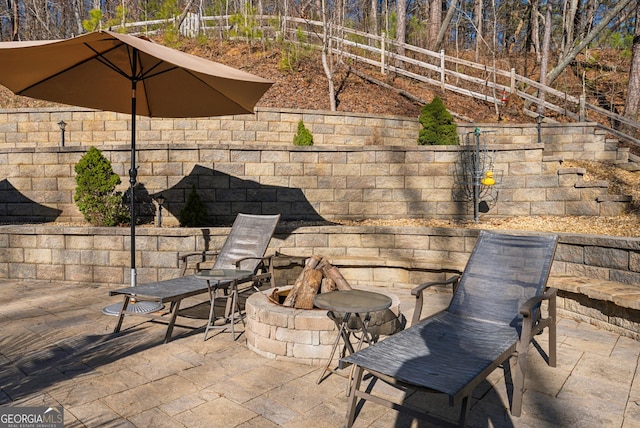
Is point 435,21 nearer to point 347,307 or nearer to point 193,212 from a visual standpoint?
point 193,212

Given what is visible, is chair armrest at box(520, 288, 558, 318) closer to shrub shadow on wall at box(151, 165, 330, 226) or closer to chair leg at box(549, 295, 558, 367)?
chair leg at box(549, 295, 558, 367)

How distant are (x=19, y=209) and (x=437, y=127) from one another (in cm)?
885

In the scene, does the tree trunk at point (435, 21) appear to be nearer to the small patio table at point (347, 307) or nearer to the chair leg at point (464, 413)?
the small patio table at point (347, 307)

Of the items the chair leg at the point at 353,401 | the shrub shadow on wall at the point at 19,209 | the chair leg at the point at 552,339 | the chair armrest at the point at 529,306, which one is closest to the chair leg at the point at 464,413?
the chair leg at the point at 353,401

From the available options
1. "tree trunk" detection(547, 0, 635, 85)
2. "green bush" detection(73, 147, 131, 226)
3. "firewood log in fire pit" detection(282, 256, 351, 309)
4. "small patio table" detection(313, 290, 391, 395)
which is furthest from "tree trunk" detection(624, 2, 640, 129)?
"green bush" detection(73, 147, 131, 226)

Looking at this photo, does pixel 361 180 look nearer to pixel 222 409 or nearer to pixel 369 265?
pixel 369 265

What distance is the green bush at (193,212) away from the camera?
289 inches

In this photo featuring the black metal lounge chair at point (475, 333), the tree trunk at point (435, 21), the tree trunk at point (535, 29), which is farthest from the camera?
the tree trunk at point (535, 29)

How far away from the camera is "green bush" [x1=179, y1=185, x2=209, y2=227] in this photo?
7.33 meters

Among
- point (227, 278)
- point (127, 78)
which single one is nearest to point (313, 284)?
point (227, 278)

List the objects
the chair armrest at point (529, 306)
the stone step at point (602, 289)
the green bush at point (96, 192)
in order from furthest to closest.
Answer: the green bush at point (96, 192) → the stone step at point (602, 289) → the chair armrest at point (529, 306)

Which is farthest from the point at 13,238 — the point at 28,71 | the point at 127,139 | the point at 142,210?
the point at 127,139

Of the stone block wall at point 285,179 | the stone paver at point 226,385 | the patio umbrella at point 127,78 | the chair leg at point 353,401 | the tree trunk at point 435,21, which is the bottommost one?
the stone paver at point 226,385

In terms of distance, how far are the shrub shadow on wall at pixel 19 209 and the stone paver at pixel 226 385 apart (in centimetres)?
434
